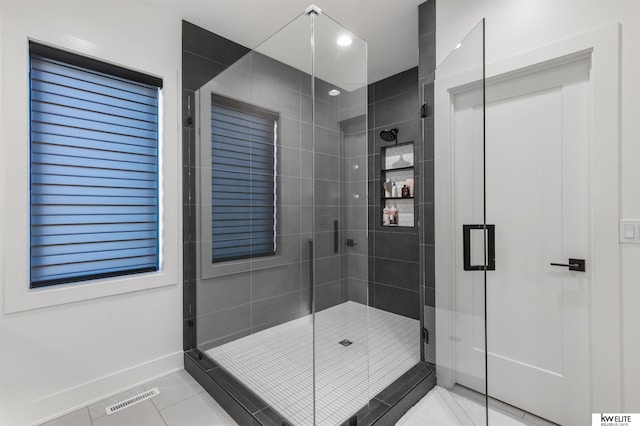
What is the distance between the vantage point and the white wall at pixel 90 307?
5.19 ft

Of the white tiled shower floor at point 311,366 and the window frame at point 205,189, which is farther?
the window frame at point 205,189

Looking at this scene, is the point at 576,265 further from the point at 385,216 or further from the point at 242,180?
the point at 242,180

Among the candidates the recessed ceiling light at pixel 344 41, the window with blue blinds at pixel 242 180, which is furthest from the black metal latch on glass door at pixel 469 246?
the recessed ceiling light at pixel 344 41

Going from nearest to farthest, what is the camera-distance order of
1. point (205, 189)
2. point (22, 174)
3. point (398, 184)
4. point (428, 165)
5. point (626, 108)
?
point (626, 108) → point (22, 174) → point (428, 165) → point (205, 189) → point (398, 184)

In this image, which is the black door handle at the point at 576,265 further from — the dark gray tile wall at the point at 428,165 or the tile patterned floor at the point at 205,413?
the tile patterned floor at the point at 205,413

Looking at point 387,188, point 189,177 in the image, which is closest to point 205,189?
point 189,177

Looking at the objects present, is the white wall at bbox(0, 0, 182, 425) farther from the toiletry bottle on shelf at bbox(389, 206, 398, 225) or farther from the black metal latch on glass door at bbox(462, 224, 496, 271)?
the toiletry bottle on shelf at bbox(389, 206, 398, 225)

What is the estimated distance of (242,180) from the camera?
5.96 feet

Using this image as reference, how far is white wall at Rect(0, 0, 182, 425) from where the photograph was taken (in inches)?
62.3

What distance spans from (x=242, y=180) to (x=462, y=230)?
128 centimetres

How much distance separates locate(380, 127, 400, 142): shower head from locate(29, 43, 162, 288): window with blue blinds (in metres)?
2.16

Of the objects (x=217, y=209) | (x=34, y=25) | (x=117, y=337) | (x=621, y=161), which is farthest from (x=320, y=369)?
Result: (x=34, y=25)

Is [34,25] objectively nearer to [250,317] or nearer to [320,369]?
[250,317]

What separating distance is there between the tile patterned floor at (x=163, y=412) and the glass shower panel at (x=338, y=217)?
705 mm
